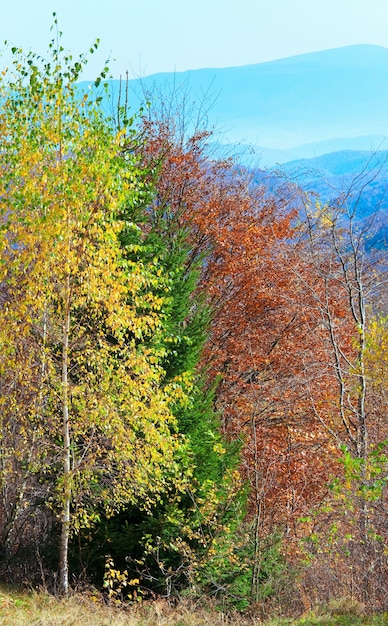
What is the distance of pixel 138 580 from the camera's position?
11906 mm

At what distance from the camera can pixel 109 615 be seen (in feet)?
32.3

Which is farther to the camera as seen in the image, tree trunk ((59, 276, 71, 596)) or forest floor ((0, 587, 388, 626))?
tree trunk ((59, 276, 71, 596))

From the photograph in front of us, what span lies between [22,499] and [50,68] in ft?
24.1

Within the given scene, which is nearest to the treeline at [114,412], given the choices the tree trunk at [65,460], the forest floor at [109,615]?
the tree trunk at [65,460]

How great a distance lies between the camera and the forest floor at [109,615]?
9055 mm

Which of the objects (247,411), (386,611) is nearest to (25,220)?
(386,611)

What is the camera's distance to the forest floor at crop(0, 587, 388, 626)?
29.7 ft

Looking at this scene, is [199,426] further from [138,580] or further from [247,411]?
[247,411]

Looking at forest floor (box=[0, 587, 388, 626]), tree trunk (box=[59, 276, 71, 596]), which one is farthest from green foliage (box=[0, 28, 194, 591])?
forest floor (box=[0, 587, 388, 626])

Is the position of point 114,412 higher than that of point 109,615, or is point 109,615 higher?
point 114,412

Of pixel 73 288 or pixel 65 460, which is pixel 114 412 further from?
pixel 73 288

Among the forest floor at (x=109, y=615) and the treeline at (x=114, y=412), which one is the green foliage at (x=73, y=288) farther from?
the forest floor at (x=109, y=615)

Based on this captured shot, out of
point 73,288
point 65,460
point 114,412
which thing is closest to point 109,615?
point 65,460

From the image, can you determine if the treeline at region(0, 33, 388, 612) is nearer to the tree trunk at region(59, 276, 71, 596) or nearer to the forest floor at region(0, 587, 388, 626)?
the tree trunk at region(59, 276, 71, 596)
